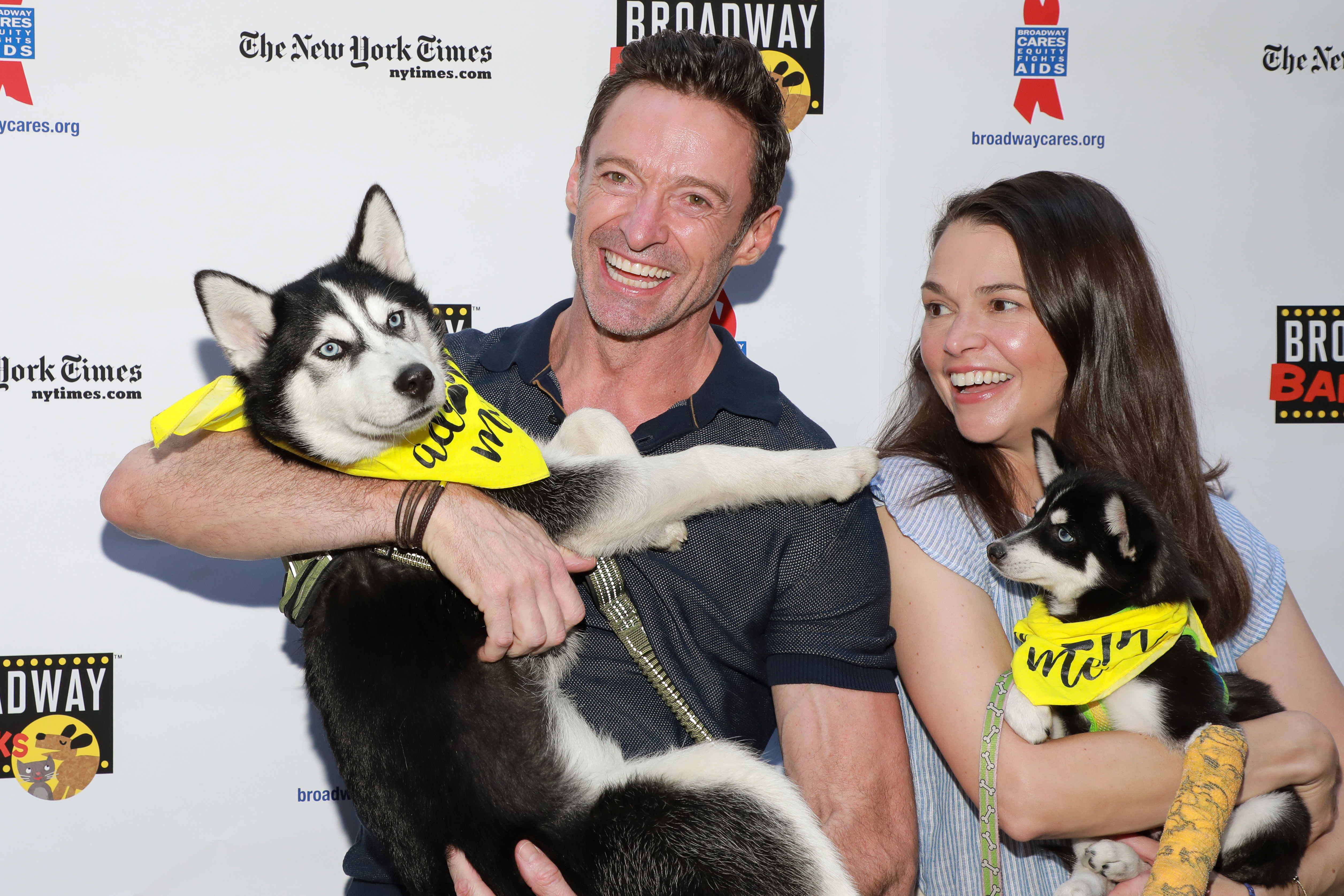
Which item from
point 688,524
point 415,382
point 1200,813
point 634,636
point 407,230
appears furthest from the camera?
point 407,230

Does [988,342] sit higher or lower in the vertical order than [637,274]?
lower

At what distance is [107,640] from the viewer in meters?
3.02

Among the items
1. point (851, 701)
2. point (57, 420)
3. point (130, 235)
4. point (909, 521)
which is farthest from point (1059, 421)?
point (57, 420)

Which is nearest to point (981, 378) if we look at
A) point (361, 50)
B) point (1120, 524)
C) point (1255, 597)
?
point (1120, 524)

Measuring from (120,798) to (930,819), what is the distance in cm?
280

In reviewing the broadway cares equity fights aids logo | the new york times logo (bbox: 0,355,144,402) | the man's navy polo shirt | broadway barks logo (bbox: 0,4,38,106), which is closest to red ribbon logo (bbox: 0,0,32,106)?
broadway barks logo (bbox: 0,4,38,106)

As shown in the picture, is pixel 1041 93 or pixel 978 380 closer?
pixel 978 380

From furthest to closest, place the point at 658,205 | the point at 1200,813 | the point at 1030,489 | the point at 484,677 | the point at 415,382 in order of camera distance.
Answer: the point at 1030,489 < the point at 658,205 < the point at 484,677 < the point at 415,382 < the point at 1200,813

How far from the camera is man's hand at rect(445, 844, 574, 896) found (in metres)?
1.72

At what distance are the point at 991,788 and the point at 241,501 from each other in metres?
1.88

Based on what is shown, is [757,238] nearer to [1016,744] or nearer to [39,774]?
[1016,744]

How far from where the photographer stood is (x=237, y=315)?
1914mm

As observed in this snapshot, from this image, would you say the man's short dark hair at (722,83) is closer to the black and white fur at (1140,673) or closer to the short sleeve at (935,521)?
the short sleeve at (935,521)

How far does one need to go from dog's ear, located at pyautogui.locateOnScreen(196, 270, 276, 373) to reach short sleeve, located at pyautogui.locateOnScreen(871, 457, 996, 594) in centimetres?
153
